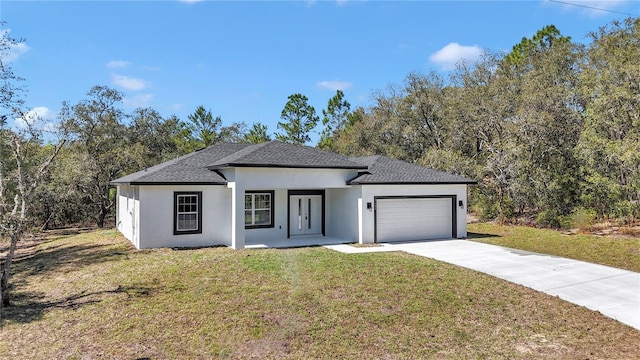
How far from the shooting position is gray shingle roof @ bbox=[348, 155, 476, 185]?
50.5ft

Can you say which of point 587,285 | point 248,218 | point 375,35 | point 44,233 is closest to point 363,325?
point 587,285

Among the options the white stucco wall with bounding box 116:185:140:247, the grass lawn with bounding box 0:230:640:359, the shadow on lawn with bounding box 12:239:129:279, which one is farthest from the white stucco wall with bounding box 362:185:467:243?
the shadow on lawn with bounding box 12:239:129:279

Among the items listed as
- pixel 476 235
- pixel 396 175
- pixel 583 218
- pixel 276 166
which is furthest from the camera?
pixel 583 218

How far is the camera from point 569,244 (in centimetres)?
1488

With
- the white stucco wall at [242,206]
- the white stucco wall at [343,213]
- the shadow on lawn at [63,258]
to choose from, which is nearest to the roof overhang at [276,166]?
the white stucco wall at [242,206]

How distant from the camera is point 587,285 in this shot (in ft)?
30.1

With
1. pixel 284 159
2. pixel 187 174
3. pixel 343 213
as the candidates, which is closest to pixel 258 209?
pixel 284 159

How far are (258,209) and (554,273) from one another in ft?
34.8

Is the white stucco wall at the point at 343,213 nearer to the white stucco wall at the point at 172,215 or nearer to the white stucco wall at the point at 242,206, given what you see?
the white stucco wall at the point at 242,206

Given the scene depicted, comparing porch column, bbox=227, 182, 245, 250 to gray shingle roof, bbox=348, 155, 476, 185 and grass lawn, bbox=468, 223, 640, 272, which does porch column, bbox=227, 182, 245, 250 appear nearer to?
gray shingle roof, bbox=348, 155, 476, 185

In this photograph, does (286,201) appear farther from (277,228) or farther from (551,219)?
(551,219)

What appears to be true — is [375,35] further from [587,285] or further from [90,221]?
[90,221]

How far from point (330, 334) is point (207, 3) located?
12336 mm

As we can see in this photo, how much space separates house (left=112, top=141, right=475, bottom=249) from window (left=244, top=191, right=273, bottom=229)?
0.04m
